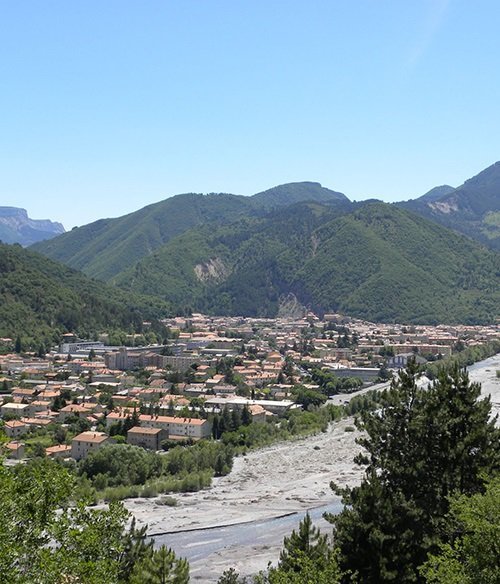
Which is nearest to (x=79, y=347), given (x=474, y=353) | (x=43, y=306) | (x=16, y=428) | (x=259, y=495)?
(x=43, y=306)

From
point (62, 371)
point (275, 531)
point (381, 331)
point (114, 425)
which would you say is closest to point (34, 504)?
point (275, 531)

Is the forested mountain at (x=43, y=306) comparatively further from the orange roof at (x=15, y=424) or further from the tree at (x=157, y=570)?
the tree at (x=157, y=570)

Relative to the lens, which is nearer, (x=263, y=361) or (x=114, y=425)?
(x=114, y=425)

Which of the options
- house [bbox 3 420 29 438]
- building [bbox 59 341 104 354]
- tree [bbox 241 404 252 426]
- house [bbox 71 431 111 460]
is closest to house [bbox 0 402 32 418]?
house [bbox 3 420 29 438]

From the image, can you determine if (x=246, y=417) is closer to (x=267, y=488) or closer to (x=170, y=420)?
(x=170, y=420)

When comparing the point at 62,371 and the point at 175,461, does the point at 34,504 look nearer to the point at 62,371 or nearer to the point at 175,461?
the point at 175,461

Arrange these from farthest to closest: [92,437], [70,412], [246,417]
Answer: [70,412]
[246,417]
[92,437]

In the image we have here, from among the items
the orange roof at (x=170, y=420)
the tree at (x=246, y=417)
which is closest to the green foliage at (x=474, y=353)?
the tree at (x=246, y=417)
